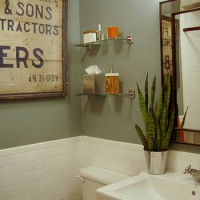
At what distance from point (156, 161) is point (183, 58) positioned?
64 centimetres

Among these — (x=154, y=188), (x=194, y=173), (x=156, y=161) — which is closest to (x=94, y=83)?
(x=156, y=161)

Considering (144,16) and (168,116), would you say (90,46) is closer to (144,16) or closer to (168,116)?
(144,16)

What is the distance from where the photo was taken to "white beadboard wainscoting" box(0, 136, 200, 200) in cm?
202

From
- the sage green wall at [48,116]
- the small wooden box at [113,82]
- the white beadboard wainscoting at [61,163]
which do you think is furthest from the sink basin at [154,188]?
the sage green wall at [48,116]

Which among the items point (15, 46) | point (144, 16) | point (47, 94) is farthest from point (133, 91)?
point (15, 46)

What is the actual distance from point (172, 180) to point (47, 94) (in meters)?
1.08

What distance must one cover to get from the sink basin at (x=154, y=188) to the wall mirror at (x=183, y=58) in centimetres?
24

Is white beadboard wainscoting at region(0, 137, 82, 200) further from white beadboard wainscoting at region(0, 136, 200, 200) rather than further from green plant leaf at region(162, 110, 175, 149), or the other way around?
green plant leaf at region(162, 110, 175, 149)

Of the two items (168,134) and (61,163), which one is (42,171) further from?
(168,134)

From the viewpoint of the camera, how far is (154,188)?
179cm

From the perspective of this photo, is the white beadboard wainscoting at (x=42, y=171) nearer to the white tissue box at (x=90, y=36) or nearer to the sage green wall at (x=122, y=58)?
the sage green wall at (x=122, y=58)

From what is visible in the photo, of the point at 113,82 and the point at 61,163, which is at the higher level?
the point at 113,82

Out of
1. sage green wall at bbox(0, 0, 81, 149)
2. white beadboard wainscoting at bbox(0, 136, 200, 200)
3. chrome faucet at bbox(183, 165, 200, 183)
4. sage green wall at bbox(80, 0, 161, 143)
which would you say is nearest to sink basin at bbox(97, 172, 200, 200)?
chrome faucet at bbox(183, 165, 200, 183)

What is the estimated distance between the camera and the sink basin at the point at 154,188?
1618mm
